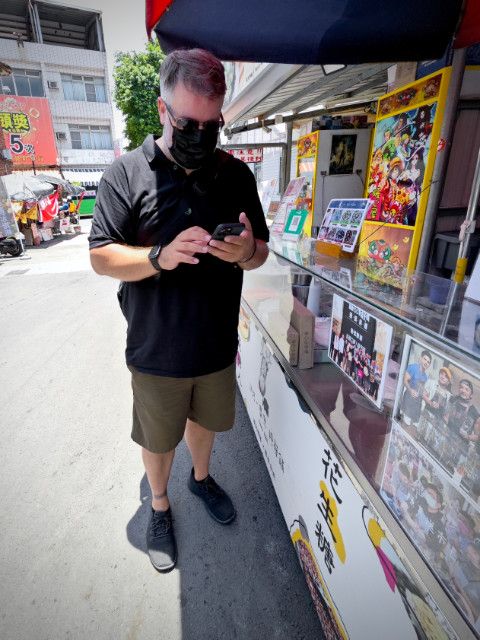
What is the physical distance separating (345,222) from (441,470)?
150 centimetres

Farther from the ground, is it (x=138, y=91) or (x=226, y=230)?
(x=138, y=91)

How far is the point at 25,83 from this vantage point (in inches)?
950

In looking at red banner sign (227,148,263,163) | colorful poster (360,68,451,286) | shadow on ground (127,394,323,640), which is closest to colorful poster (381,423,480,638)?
shadow on ground (127,394,323,640)

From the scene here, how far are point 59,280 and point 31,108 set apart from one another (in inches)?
862

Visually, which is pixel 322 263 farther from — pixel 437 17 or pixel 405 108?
pixel 405 108

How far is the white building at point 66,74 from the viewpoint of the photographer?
23453 mm

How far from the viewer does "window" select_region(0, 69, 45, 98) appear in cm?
2344

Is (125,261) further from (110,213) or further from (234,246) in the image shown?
(234,246)

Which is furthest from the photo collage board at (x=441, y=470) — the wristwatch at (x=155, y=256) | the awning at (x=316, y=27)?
the awning at (x=316, y=27)

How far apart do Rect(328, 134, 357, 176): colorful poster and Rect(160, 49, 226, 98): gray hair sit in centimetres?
267

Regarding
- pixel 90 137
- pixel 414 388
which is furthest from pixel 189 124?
pixel 90 137

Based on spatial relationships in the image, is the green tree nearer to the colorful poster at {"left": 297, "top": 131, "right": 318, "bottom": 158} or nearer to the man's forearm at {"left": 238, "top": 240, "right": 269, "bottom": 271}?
the colorful poster at {"left": 297, "top": 131, "right": 318, "bottom": 158}

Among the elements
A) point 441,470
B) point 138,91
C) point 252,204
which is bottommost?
point 441,470

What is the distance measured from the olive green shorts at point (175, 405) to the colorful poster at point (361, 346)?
611 millimetres
